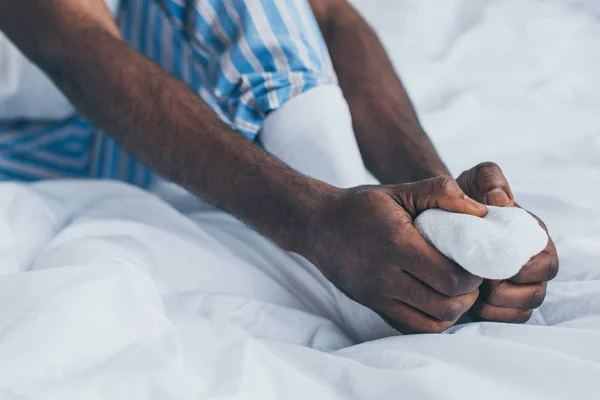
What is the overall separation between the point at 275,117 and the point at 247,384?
0.36 metres

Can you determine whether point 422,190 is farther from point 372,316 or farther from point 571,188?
point 571,188

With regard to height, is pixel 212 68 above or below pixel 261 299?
above

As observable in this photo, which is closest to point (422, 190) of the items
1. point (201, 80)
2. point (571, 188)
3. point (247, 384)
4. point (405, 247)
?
point (405, 247)

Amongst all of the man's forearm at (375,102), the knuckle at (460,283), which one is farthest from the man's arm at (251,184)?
the man's forearm at (375,102)

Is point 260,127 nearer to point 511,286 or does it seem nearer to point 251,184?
point 251,184

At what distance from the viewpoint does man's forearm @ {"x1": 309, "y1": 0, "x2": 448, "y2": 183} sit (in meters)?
0.82

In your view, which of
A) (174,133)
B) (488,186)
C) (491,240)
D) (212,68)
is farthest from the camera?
(212,68)

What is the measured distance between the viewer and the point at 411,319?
0.54 meters

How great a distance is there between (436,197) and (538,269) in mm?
102

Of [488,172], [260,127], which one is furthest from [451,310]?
[260,127]

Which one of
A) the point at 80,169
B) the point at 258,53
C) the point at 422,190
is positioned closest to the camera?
the point at 422,190

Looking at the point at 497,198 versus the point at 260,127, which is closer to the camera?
the point at 497,198

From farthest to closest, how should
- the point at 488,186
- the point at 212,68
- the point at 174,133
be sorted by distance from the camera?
the point at 212,68 → the point at 174,133 → the point at 488,186

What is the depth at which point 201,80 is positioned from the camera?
905mm
